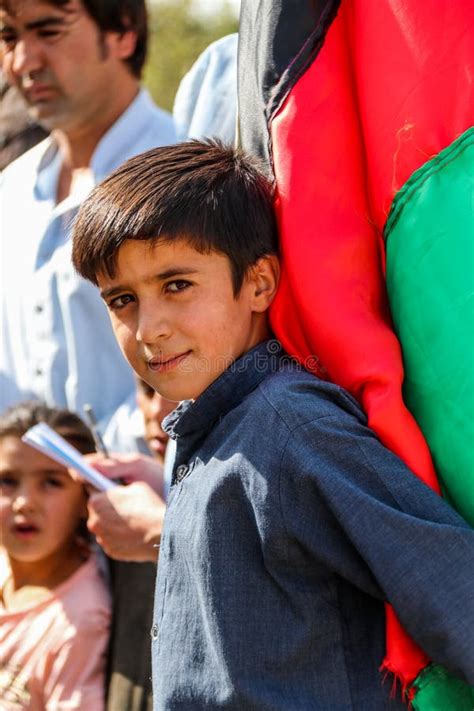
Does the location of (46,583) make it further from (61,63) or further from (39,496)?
Answer: (61,63)

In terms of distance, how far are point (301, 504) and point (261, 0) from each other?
A: 87 cm

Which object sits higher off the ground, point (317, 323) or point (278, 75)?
point (278, 75)

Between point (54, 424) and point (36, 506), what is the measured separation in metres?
0.22

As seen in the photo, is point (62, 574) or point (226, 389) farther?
point (62, 574)

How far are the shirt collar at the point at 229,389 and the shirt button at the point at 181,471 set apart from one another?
2.3 inches

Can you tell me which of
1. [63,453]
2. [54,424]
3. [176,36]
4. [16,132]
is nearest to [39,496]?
[54,424]

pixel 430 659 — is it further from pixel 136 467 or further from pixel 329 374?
pixel 136 467

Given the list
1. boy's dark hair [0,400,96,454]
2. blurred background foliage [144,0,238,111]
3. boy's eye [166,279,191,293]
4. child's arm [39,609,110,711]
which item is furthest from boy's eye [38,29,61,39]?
blurred background foliage [144,0,238,111]

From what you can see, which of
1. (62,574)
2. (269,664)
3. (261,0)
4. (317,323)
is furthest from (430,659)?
(62,574)

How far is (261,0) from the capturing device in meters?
2.05

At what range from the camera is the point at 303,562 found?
1.79m

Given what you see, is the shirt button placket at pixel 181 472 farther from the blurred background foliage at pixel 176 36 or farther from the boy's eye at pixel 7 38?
the blurred background foliage at pixel 176 36

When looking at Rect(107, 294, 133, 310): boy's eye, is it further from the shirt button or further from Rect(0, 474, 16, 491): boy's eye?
Rect(0, 474, 16, 491): boy's eye

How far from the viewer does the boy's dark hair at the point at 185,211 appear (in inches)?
76.6
